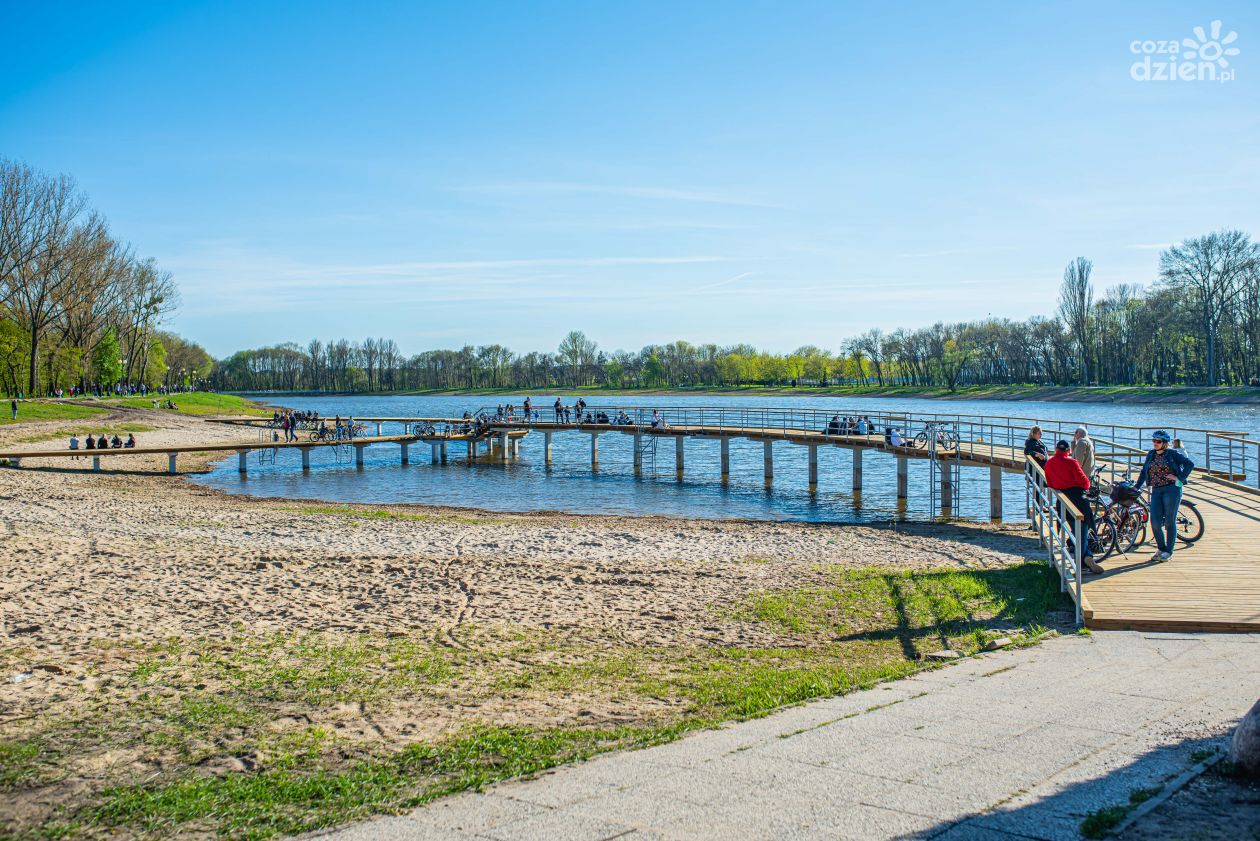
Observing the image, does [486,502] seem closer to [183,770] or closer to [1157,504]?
[1157,504]

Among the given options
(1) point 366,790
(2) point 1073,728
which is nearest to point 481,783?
(1) point 366,790

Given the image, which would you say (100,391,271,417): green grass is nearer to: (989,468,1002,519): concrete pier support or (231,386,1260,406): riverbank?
(989,468,1002,519): concrete pier support

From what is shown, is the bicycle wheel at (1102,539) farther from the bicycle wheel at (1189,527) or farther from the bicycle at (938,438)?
the bicycle at (938,438)

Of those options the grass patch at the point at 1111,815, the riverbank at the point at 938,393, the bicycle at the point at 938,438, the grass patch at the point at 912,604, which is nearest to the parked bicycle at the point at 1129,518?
the grass patch at the point at 912,604

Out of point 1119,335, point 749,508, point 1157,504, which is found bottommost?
point 749,508

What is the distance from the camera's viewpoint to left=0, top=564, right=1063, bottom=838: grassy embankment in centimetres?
638

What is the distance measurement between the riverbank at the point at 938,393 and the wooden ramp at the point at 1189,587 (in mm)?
83328

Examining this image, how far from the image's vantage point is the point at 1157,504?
13.3 m

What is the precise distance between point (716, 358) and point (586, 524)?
165379 mm

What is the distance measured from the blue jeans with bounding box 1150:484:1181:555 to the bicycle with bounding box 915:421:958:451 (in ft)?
52.3

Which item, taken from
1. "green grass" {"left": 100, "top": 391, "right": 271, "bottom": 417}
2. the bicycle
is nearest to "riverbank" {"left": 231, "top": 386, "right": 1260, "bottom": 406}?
the bicycle

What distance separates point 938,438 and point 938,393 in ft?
345

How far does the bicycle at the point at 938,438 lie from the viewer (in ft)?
98.6

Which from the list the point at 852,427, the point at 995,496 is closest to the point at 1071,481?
the point at 995,496
